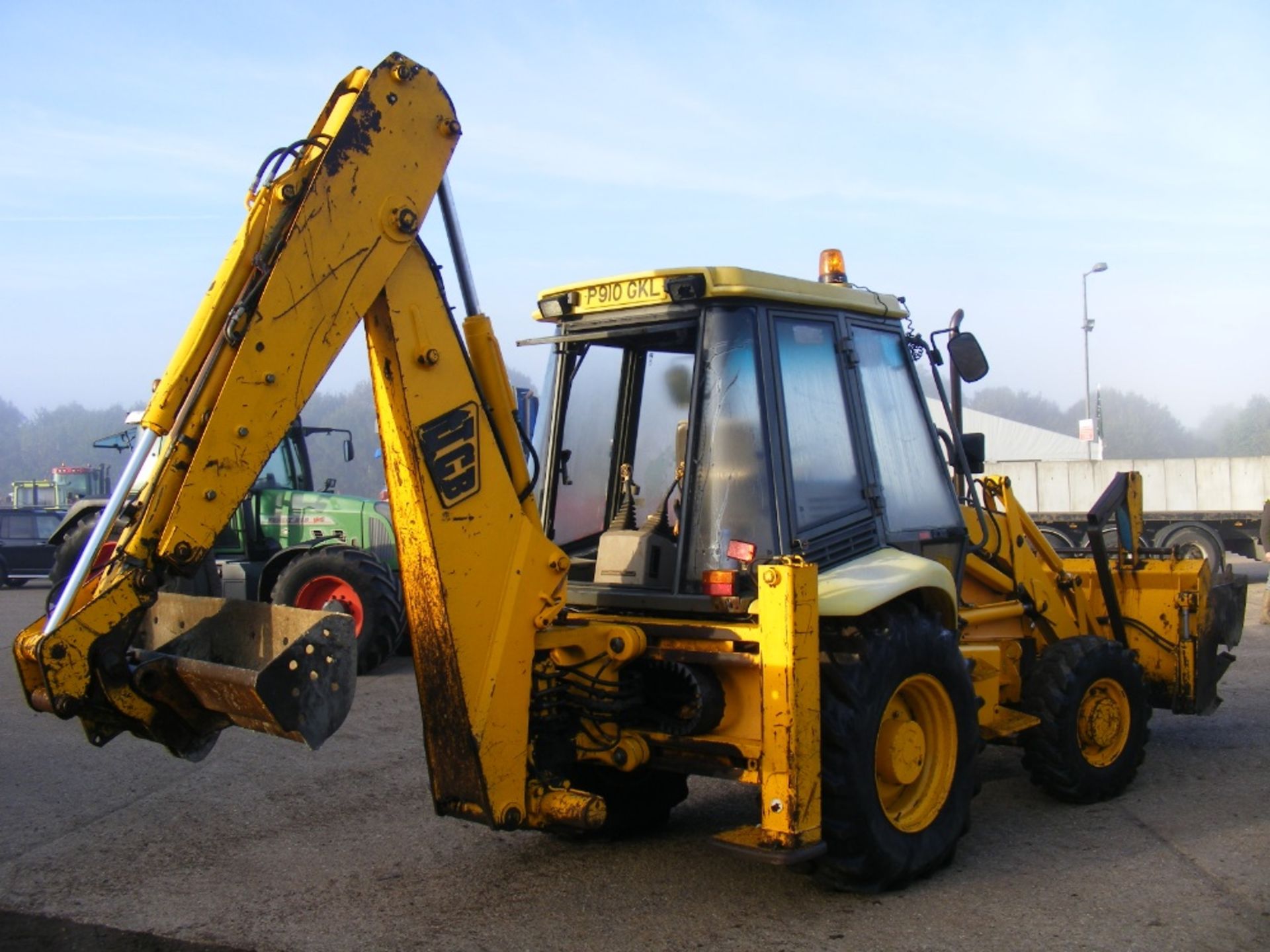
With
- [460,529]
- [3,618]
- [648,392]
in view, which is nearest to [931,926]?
[460,529]

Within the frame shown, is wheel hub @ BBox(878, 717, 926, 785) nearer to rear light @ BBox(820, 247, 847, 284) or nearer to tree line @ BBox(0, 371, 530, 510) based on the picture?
rear light @ BBox(820, 247, 847, 284)

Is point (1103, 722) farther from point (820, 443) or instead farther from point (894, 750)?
point (820, 443)

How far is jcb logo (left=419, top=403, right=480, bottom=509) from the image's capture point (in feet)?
15.2

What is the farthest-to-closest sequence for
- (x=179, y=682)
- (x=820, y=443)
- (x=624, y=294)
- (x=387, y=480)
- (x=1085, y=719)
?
(x=1085, y=719)
(x=624, y=294)
(x=820, y=443)
(x=387, y=480)
(x=179, y=682)

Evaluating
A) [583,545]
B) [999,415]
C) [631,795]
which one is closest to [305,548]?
[583,545]

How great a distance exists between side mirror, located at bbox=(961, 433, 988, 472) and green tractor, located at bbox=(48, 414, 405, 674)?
20.1ft

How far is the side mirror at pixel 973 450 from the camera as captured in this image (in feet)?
21.5

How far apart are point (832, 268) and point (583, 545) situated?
6.08 ft

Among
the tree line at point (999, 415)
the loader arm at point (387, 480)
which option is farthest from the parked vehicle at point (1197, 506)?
the tree line at point (999, 415)

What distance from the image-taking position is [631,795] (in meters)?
5.86

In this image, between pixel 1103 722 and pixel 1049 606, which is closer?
pixel 1103 722

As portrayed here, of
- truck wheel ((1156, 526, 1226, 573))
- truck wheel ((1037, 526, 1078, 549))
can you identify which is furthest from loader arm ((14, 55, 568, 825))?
truck wheel ((1156, 526, 1226, 573))

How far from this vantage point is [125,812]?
6609 millimetres

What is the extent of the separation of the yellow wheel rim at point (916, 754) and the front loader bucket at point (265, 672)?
2.17 meters
